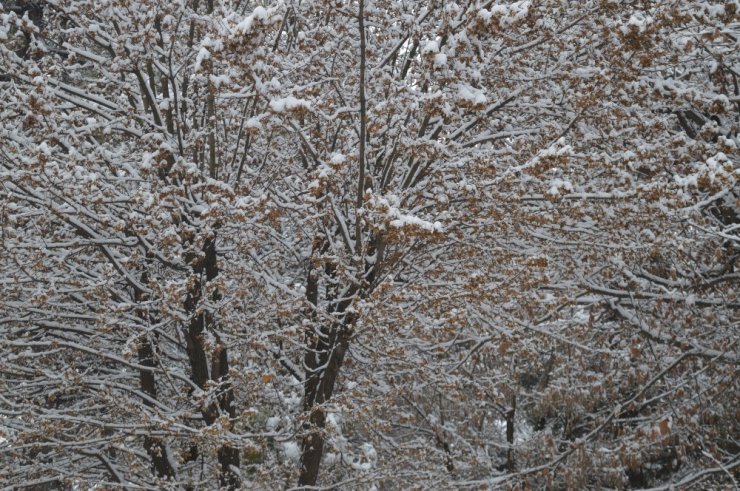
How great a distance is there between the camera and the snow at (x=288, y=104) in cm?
454

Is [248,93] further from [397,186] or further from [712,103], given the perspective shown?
[712,103]

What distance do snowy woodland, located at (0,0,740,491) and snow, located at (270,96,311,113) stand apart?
0.02m

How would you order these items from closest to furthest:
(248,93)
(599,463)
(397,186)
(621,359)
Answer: (248,93), (397,186), (621,359), (599,463)

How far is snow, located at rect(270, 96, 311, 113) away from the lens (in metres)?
4.54

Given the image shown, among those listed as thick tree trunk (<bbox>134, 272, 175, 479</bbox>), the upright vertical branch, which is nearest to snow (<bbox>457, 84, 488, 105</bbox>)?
the upright vertical branch

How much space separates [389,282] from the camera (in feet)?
16.8

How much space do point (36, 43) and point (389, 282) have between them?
431 cm

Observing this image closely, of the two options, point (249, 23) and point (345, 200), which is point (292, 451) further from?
point (249, 23)

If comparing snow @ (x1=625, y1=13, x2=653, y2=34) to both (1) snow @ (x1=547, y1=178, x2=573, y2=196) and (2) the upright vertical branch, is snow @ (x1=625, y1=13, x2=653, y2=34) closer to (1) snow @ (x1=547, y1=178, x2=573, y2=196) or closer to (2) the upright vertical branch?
(1) snow @ (x1=547, y1=178, x2=573, y2=196)

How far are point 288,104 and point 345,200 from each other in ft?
6.05

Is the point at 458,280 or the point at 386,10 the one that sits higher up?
the point at 386,10

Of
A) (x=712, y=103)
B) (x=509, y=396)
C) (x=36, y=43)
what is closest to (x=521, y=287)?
(x=712, y=103)

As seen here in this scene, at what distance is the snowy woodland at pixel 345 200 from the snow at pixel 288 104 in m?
0.02

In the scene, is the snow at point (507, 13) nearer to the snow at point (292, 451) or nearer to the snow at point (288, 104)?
the snow at point (288, 104)
